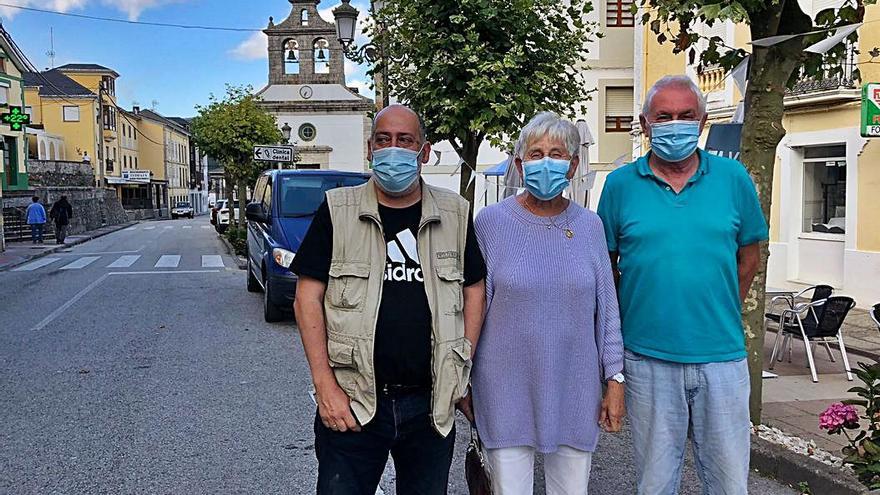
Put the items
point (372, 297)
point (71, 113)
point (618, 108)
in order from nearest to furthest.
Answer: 1. point (372, 297)
2. point (618, 108)
3. point (71, 113)

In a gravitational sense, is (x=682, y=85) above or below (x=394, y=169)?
above

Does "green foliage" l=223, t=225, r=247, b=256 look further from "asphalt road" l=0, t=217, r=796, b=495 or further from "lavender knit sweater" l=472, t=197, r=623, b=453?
"lavender knit sweater" l=472, t=197, r=623, b=453

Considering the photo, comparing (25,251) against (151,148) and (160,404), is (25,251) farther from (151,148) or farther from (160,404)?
(151,148)

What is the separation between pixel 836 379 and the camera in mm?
7469

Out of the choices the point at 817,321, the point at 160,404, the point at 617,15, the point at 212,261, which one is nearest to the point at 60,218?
the point at 212,261

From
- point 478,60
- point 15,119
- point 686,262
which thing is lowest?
point 686,262

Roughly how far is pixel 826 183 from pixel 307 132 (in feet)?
128

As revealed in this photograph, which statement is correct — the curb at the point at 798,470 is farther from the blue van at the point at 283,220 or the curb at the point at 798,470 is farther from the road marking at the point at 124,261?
the road marking at the point at 124,261

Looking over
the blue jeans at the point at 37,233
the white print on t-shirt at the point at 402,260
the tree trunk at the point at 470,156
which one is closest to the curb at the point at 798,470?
the white print on t-shirt at the point at 402,260

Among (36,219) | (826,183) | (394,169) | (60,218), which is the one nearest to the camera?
(394,169)

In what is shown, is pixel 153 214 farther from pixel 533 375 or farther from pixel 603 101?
pixel 533 375

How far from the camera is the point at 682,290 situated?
291cm

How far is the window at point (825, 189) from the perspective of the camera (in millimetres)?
13086

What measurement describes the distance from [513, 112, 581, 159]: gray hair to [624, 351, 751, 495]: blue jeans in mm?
836
